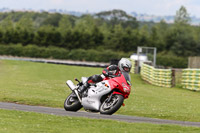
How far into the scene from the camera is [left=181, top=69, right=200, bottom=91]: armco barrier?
2547 centimetres

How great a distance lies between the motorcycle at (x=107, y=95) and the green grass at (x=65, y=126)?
0.74 metres

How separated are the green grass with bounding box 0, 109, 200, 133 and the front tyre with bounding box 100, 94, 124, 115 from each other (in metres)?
0.55

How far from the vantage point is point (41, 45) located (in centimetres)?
7681

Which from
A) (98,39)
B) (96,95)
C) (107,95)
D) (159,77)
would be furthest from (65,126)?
(98,39)

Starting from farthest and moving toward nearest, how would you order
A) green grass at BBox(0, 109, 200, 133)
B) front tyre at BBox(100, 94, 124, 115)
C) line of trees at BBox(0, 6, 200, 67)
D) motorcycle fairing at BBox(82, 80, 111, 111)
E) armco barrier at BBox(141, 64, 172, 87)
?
line of trees at BBox(0, 6, 200, 67), armco barrier at BBox(141, 64, 172, 87), motorcycle fairing at BBox(82, 80, 111, 111), front tyre at BBox(100, 94, 124, 115), green grass at BBox(0, 109, 200, 133)

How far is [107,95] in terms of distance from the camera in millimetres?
11156

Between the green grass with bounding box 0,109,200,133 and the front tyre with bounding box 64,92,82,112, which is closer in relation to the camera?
the green grass with bounding box 0,109,200,133

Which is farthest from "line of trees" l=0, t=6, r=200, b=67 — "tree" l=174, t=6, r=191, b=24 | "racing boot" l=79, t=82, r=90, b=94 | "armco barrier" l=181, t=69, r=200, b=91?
"racing boot" l=79, t=82, r=90, b=94

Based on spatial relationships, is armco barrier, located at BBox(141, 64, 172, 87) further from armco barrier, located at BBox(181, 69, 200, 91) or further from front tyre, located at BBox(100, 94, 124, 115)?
front tyre, located at BBox(100, 94, 124, 115)

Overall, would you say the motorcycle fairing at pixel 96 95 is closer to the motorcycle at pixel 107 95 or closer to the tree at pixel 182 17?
the motorcycle at pixel 107 95

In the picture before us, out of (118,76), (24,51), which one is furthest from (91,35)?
(118,76)

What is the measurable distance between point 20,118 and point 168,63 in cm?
6316

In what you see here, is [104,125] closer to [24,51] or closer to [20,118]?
[20,118]

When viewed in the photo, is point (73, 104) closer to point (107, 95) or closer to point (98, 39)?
point (107, 95)
